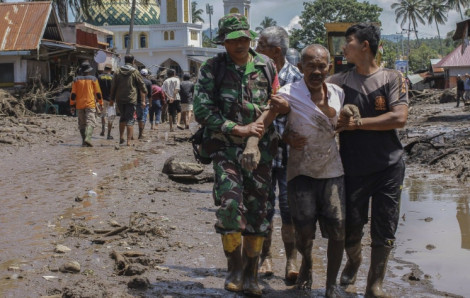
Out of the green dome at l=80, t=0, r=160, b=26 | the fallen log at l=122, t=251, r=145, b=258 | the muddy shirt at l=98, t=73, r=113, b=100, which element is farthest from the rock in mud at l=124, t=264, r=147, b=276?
the green dome at l=80, t=0, r=160, b=26

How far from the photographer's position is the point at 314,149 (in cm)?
450

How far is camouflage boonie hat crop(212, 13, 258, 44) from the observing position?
457 centimetres

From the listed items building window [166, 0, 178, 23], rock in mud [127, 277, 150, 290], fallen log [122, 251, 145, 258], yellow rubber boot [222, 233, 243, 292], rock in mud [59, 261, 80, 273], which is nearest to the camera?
yellow rubber boot [222, 233, 243, 292]

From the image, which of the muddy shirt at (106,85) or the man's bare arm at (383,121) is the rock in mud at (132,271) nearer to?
the man's bare arm at (383,121)

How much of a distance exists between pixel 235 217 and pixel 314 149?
670 millimetres

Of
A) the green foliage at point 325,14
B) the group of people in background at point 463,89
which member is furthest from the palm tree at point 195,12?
the group of people in background at point 463,89

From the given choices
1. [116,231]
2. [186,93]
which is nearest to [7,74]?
[186,93]

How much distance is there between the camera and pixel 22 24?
2627 centimetres

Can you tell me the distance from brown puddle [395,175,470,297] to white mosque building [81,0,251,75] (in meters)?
58.9

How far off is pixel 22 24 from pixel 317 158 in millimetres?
23868

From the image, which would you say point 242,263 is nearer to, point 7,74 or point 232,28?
point 232,28

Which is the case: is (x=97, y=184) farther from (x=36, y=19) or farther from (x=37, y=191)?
(x=36, y=19)

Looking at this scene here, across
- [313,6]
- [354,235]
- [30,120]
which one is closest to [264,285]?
[354,235]

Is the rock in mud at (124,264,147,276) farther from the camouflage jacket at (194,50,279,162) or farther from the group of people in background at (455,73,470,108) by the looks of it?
the group of people in background at (455,73,470,108)
